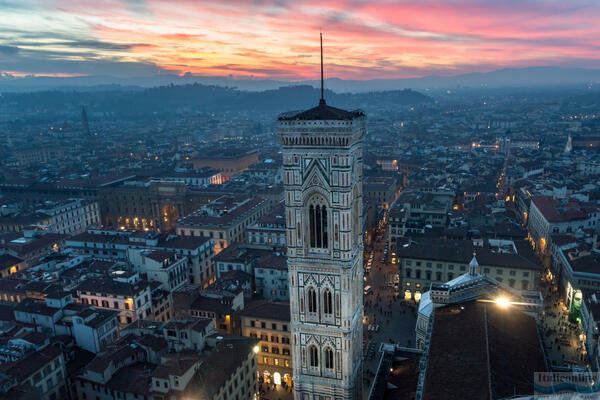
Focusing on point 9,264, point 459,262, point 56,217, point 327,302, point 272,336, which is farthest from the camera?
point 56,217

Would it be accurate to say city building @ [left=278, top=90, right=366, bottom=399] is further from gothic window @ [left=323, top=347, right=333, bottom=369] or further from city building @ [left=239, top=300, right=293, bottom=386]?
city building @ [left=239, top=300, right=293, bottom=386]

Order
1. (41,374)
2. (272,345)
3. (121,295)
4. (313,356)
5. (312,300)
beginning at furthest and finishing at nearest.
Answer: (121,295) → (272,345) → (41,374) → (313,356) → (312,300)

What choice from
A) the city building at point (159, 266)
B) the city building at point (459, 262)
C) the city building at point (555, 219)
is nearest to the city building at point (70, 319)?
the city building at point (159, 266)

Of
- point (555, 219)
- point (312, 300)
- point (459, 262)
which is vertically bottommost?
point (459, 262)


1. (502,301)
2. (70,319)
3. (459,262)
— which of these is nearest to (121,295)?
(70,319)

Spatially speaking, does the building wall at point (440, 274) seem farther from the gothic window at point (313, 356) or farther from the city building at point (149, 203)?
the city building at point (149, 203)

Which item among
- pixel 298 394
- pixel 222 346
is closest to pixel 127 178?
pixel 222 346

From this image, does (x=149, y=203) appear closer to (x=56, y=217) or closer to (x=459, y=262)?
(x=56, y=217)
